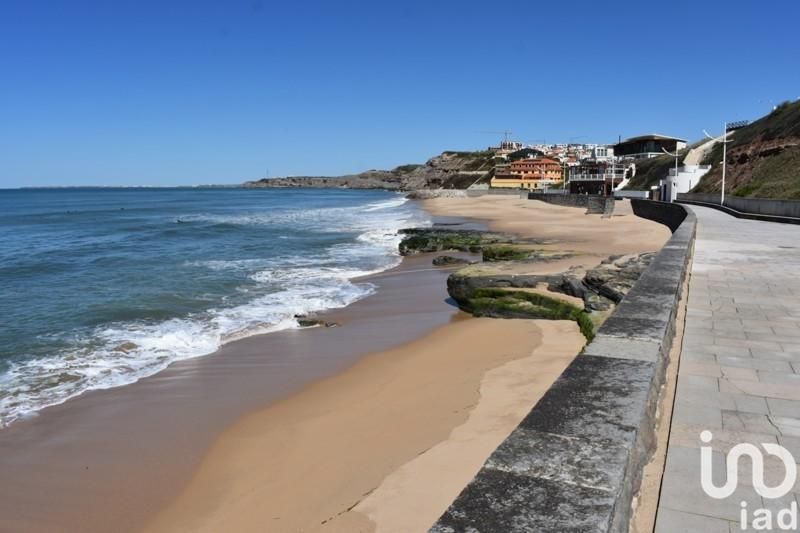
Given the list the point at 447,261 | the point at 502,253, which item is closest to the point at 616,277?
the point at 502,253

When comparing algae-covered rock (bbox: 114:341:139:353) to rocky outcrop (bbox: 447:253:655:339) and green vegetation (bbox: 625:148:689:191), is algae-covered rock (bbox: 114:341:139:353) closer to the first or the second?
rocky outcrop (bbox: 447:253:655:339)

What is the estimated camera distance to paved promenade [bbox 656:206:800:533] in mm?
2545

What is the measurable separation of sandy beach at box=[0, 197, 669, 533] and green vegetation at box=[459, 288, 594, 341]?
Result: 36cm

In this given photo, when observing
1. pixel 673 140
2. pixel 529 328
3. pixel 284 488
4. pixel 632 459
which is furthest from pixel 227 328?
pixel 673 140

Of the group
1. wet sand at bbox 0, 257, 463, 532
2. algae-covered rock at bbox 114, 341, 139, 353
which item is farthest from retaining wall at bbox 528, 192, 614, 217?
algae-covered rock at bbox 114, 341, 139, 353

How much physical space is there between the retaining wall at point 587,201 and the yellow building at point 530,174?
4929cm

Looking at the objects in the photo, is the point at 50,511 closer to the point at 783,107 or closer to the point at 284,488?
the point at 284,488

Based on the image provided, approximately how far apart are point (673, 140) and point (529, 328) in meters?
96.6

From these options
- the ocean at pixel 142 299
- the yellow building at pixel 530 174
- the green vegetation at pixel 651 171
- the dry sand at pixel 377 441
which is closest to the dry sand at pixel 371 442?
the dry sand at pixel 377 441

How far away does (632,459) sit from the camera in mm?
2373

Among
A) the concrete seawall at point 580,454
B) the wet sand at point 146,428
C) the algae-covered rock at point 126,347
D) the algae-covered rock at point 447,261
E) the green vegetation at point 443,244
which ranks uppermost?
the concrete seawall at point 580,454

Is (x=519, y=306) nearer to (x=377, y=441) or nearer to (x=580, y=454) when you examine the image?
(x=377, y=441)

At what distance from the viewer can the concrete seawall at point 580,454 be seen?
192 centimetres

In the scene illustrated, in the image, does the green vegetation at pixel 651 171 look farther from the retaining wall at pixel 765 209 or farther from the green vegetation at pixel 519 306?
the green vegetation at pixel 519 306
